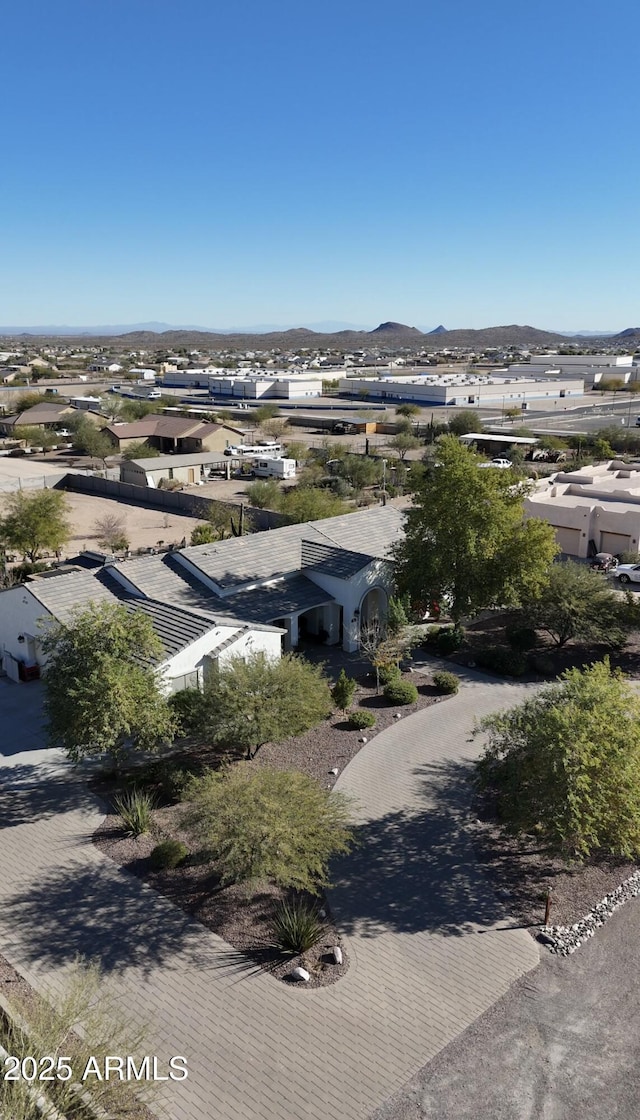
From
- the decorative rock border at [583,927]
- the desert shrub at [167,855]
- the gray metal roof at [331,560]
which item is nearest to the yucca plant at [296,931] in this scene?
the desert shrub at [167,855]

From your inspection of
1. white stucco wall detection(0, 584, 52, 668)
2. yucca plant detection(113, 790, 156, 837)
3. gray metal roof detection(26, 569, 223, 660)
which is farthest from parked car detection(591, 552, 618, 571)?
yucca plant detection(113, 790, 156, 837)

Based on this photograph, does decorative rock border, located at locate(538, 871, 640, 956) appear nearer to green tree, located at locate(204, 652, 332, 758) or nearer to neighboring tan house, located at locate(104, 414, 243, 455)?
green tree, located at locate(204, 652, 332, 758)

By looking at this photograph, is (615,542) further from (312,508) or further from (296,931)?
(296,931)

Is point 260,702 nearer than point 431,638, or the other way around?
point 260,702

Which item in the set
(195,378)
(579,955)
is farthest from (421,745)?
(195,378)

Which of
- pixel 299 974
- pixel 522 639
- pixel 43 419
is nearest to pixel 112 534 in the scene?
pixel 522 639

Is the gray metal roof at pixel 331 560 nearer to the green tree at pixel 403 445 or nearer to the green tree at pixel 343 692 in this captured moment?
the green tree at pixel 343 692
